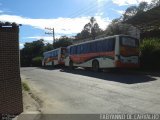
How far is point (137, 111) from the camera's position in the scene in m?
9.11

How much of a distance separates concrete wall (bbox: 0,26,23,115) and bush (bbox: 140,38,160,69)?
1331cm

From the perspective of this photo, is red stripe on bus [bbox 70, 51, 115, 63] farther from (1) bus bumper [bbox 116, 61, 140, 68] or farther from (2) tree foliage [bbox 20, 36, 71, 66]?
(2) tree foliage [bbox 20, 36, 71, 66]

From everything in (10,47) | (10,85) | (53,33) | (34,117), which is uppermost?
(53,33)

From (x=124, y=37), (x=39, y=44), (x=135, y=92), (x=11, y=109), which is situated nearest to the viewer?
(x=11, y=109)

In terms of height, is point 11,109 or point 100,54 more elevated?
point 100,54

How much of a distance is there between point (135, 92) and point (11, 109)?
214 inches

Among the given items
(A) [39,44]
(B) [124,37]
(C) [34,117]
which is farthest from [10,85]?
(A) [39,44]

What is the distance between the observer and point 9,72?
9781 mm

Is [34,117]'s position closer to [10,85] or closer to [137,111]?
[10,85]

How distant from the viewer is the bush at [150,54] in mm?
21188

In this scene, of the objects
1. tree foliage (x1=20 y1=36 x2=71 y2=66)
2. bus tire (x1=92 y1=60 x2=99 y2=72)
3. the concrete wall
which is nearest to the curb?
the concrete wall

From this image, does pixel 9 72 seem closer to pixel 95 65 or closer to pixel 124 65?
Result: pixel 124 65

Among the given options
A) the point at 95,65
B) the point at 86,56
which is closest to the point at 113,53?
the point at 95,65

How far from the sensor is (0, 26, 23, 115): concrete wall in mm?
9648
